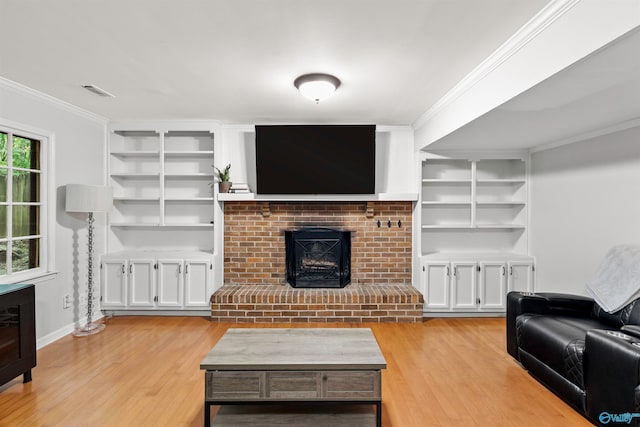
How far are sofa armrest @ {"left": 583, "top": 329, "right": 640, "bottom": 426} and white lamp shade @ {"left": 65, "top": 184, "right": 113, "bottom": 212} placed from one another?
14.7ft

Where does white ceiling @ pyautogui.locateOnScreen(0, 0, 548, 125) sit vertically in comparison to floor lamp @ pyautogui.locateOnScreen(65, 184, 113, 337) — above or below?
above

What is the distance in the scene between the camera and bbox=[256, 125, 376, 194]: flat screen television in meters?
4.36

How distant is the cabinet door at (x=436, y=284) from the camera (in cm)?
433

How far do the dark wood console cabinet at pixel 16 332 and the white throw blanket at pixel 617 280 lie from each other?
4530mm

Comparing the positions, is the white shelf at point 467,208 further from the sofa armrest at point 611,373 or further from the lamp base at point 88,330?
the lamp base at point 88,330

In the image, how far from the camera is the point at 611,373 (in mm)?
2021

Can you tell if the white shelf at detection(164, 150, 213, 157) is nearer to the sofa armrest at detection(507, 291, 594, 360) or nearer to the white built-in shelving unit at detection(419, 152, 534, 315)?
the white built-in shelving unit at detection(419, 152, 534, 315)

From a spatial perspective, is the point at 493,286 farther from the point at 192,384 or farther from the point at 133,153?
the point at 133,153

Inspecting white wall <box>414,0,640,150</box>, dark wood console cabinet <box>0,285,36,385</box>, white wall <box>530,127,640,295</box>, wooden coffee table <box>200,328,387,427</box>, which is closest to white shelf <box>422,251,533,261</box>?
white wall <box>530,127,640,295</box>

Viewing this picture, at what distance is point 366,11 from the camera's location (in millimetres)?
1929

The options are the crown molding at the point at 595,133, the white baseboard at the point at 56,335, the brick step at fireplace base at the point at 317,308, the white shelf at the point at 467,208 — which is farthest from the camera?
the white shelf at the point at 467,208

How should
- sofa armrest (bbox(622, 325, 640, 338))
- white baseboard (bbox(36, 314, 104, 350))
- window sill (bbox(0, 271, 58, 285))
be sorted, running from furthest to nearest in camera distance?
white baseboard (bbox(36, 314, 104, 350)) < window sill (bbox(0, 271, 58, 285)) < sofa armrest (bbox(622, 325, 640, 338))

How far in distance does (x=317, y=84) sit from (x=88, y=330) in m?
3.58

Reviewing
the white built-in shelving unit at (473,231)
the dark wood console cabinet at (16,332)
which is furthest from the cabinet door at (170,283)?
the white built-in shelving unit at (473,231)
